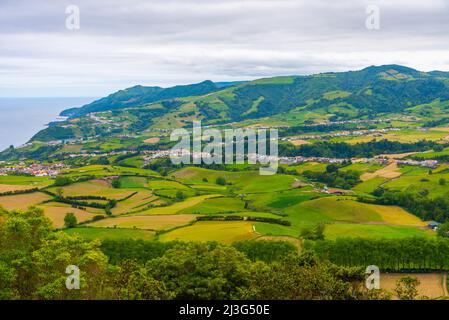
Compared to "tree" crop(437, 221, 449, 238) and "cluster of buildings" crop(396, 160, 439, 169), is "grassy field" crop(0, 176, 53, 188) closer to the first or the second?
"tree" crop(437, 221, 449, 238)

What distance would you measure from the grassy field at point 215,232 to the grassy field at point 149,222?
307cm

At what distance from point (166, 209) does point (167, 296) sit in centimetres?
5964

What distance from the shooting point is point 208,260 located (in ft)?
108

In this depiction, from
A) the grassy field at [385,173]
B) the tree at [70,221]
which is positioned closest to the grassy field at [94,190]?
the tree at [70,221]

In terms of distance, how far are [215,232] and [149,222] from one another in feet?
44.5

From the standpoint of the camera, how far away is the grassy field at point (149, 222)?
2891 inches

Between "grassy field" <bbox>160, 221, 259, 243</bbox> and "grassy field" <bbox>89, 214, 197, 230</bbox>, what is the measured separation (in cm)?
307

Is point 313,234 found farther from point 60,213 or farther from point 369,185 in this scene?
point 369,185

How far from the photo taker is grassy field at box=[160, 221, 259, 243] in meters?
64.5

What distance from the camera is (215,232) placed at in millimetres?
68000

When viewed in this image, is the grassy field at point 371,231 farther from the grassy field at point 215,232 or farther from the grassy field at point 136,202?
the grassy field at point 136,202

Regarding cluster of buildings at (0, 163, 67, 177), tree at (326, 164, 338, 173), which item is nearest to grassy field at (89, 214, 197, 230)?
cluster of buildings at (0, 163, 67, 177)

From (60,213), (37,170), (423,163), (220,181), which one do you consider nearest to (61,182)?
(60,213)
